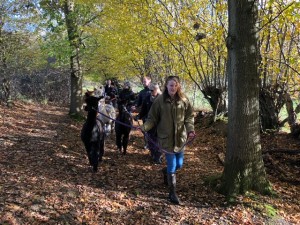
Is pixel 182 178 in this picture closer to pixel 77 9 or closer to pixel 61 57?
pixel 61 57

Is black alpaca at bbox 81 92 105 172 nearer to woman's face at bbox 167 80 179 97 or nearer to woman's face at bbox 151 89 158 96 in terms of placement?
woman's face at bbox 151 89 158 96

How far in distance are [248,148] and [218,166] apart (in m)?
2.67

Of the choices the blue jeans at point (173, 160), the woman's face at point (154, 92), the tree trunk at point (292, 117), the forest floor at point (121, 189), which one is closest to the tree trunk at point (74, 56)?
the forest floor at point (121, 189)

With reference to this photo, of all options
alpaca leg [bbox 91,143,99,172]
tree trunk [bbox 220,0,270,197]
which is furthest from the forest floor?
tree trunk [bbox 220,0,270,197]

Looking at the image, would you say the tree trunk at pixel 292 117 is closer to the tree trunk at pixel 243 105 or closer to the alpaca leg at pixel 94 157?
the tree trunk at pixel 243 105

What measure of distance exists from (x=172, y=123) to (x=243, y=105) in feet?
3.91

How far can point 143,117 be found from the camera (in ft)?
26.9

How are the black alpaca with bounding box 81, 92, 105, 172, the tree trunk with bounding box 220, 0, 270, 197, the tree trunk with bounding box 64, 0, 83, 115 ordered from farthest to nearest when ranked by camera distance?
the tree trunk with bounding box 64, 0, 83, 115, the black alpaca with bounding box 81, 92, 105, 172, the tree trunk with bounding box 220, 0, 270, 197

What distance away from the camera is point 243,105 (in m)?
5.04

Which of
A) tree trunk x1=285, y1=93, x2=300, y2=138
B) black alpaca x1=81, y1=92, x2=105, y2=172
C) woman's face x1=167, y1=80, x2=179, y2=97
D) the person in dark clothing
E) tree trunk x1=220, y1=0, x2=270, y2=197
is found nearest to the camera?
tree trunk x1=220, y1=0, x2=270, y2=197

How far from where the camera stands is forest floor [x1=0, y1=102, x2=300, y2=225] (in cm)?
452

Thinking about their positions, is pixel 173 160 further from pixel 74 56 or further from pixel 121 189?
pixel 74 56

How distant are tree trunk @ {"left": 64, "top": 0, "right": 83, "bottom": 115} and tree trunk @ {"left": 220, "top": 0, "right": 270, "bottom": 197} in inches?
354

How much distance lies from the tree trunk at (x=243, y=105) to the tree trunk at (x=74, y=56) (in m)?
9.00
